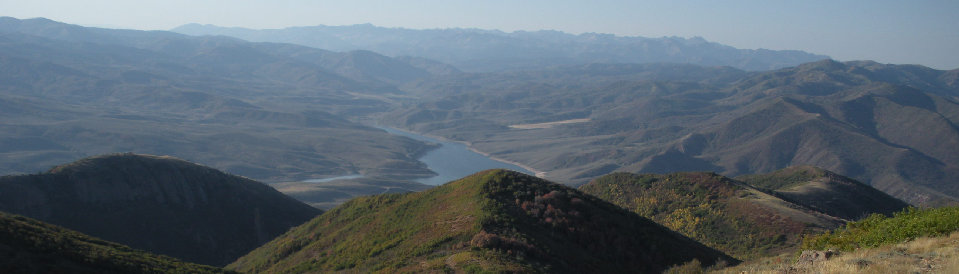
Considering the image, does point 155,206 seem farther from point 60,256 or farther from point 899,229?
point 899,229

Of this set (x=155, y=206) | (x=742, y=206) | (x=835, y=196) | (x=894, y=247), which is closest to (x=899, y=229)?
(x=894, y=247)

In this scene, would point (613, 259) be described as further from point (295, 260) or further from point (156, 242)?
point (156, 242)

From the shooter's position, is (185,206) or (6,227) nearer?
(6,227)

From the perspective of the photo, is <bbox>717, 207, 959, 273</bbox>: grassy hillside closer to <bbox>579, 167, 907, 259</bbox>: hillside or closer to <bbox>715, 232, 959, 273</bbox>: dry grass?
<bbox>715, 232, 959, 273</bbox>: dry grass

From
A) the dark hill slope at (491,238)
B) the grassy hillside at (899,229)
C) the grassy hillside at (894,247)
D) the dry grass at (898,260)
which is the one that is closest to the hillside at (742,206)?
the dark hill slope at (491,238)

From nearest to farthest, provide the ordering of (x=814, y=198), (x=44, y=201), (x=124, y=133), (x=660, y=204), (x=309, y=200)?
1. (x=44, y=201)
2. (x=660, y=204)
3. (x=814, y=198)
4. (x=309, y=200)
5. (x=124, y=133)

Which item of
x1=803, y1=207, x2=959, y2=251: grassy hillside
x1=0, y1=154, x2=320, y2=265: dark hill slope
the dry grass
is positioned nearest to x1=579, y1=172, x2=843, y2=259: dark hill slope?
x1=803, y1=207, x2=959, y2=251: grassy hillside

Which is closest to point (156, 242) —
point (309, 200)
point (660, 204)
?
point (660, 204)
